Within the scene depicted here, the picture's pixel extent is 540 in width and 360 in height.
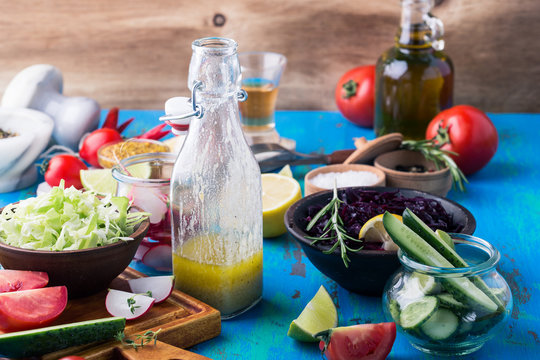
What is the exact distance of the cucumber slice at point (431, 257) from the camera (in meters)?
0.89

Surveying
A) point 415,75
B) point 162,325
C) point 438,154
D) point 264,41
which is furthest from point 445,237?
point 264,41

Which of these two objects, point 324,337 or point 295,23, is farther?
point 295,23

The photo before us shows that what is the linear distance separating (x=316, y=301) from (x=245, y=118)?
886 mm

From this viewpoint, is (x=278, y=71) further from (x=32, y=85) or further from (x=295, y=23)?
(x=32, y=85)

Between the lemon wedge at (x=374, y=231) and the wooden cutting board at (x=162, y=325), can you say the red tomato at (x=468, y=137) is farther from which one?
the wooden cutting board at (x=162, y=325)

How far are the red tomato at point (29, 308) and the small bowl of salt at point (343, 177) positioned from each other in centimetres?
61

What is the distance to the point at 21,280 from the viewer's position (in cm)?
96

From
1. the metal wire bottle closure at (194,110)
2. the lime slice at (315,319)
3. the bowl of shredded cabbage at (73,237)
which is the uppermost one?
the metal wire bottle closure at (194,110)

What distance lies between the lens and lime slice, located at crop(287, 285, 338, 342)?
100cm

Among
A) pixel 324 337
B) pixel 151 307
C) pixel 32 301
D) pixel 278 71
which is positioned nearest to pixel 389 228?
pixel 324 337

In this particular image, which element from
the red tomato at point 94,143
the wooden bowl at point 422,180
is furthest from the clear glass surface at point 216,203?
the red tomato at point 94,143

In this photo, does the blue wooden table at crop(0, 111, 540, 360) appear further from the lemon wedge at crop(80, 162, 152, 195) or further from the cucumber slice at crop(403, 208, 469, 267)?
the lemon wedge at crop(80, 162, 152, 195)

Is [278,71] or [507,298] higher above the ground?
[278,71]

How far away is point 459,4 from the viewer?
2.16 m
